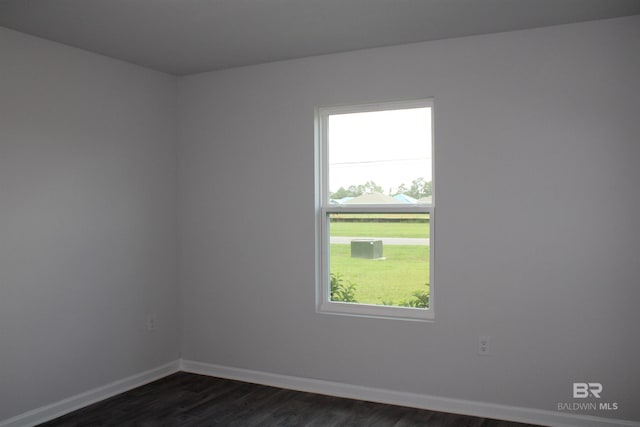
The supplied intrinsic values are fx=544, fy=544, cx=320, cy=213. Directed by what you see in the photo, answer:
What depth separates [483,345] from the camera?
12.2 ft

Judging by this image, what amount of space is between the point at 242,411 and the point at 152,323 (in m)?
1.24

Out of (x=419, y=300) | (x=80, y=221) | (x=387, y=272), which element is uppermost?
(x=80, y=221)

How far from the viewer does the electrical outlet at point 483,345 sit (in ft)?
12.2

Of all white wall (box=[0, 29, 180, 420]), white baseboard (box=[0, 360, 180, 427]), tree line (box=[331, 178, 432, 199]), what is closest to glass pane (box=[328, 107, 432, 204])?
tree line (box=[331, 178, 432, 199])

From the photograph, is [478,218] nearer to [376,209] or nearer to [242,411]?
[376,209]

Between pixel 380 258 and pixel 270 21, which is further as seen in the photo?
pixel 380 258

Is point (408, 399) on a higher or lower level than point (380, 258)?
lower

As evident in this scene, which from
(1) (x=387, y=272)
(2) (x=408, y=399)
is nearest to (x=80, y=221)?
(1) (x=387, y=272)

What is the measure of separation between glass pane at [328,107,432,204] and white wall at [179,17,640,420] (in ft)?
0.55

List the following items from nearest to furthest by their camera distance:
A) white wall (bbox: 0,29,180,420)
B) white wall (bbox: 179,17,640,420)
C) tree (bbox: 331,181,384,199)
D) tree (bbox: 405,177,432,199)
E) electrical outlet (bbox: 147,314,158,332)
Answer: white wall (bbox: 179,17,640,420)
white wall (bbox: 0,29,180,420)
tree (bbox: 405,177,432,199)
tree (bbox: 331,181,384,199)
electrical outlet (bbox: 147,314,158,332)

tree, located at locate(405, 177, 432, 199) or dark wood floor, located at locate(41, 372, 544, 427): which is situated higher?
tree, located at locate(405, 177, 432, 199)

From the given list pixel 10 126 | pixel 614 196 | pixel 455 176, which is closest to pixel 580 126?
pixel 614 196

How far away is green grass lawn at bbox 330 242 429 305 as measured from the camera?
4.02 metres

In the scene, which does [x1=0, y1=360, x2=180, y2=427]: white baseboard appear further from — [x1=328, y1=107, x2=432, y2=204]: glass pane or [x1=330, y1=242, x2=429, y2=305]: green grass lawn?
[x1=328, y1=107, x2=432, y2=204]: glass pane
